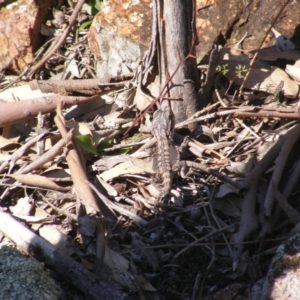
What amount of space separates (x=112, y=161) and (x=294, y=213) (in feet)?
4.80

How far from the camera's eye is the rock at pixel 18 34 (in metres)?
5.40

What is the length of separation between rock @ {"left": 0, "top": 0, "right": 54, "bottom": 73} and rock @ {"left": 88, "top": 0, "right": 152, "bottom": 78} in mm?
715

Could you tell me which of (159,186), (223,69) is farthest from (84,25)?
(159,186)

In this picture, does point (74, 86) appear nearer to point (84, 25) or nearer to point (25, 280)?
point (84, 25)

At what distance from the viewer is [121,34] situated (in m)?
5.00

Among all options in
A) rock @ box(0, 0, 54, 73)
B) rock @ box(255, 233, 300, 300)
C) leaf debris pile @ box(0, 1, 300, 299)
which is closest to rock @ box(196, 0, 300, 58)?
leaf debris pile @ box(0, 1, 300, 299)

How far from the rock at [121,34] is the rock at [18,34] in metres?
0.71

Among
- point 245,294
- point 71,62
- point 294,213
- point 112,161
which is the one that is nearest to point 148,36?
point 71,62

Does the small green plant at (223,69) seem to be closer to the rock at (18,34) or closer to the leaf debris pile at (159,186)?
the leaf debris pile at (159,186)

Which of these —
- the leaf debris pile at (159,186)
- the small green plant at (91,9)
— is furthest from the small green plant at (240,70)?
the small green plant at (91,9)

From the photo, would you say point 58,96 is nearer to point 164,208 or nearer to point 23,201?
point 23,201

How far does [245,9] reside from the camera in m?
4.95

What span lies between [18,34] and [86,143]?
1.72 metres

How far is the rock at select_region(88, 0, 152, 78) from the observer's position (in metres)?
4.99
